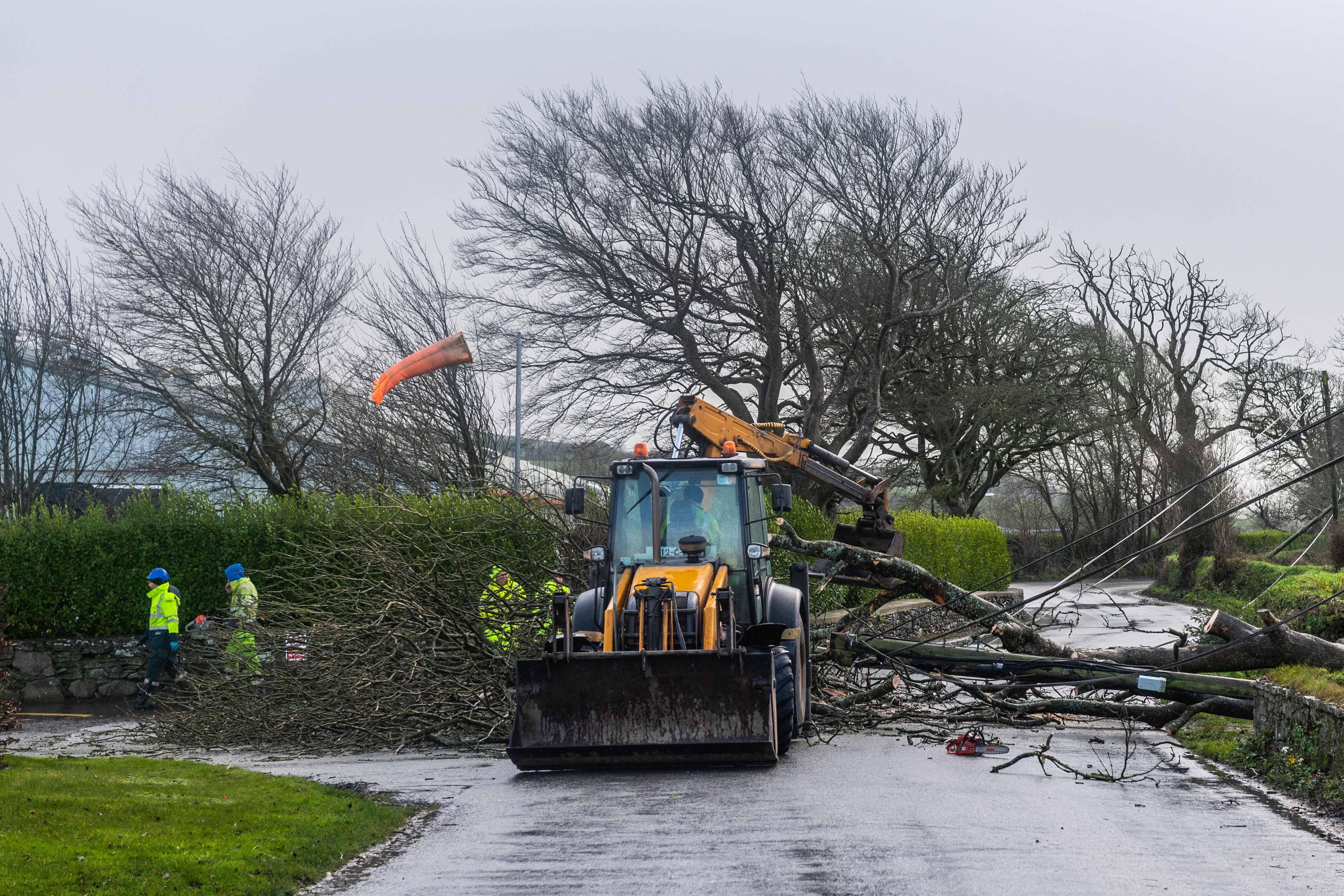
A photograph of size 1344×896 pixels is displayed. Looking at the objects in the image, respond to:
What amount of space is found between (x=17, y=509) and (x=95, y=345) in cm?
385

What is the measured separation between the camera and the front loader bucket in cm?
963

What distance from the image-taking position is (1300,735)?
31.4ft

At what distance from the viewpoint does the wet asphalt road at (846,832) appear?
21.2 feet

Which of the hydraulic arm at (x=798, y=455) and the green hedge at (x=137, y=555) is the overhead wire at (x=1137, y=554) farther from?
the green hedge at (x=137, y=555)

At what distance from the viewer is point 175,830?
7.79m

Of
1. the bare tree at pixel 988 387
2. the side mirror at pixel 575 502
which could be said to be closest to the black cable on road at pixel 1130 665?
the side mirror at pixel 575 502

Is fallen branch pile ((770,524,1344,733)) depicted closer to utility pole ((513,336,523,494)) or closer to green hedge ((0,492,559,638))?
green hedge ((0,492,559,638))

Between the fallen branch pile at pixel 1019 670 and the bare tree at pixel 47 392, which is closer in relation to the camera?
the fallen branch pile at pixel 1019 670

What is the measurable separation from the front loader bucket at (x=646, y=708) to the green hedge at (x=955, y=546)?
15.6 m

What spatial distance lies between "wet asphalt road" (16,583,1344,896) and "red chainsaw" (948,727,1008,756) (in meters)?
0.21

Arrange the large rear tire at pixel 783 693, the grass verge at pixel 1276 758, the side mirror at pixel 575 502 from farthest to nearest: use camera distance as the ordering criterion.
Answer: the side mirror at pixel 575 502 < the large rear tire at pixel 783 693 < the grass verge at pixel 1276 758

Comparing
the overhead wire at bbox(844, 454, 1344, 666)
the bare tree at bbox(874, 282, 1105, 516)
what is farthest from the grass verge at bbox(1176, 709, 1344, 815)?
the bare tree at bbox(874, 282, 1105, 516)

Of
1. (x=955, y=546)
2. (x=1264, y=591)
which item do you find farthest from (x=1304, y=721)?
(x=955, y=546)

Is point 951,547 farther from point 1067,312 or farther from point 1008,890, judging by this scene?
point 1008,890
